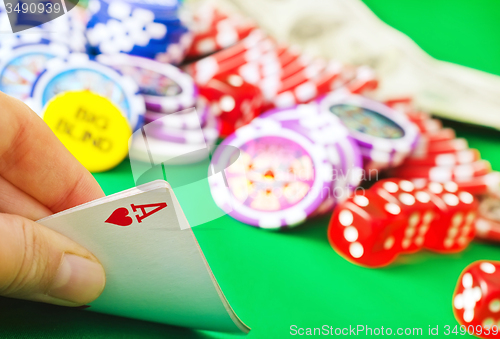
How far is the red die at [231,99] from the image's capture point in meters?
1.43

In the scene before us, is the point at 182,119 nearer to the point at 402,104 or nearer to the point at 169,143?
the point at 169,143

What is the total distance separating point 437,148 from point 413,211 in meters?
0.62

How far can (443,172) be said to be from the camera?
142cm

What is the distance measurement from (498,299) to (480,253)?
17.7 inches

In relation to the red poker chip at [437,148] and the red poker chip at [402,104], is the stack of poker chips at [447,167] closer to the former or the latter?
the red poker chip at [437,148]

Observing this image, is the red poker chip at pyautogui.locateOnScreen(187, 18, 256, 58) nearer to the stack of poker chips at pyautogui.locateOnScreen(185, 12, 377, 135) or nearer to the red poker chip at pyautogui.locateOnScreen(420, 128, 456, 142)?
the stack of poker chips at pyautogui.locateOnScreen(185, 12, 377, 135)

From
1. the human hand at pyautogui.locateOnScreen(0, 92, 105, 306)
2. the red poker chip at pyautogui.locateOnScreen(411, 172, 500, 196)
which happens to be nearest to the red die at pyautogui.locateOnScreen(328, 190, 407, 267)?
the red poker chip at pyautogui.locateOnScreen(411, 172, 500, 196)

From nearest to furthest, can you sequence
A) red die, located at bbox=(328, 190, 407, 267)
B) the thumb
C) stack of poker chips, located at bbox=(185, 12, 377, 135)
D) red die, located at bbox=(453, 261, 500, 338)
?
the thumb
red die, located at bbox=(453, 261, 500, 338)
red die, located at bbox=(328, 190, 407, 267)
stack of poker chips, located at bbox=(185, 12, 377, 135)

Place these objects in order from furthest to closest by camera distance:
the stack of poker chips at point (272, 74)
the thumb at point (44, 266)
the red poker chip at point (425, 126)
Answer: the red poker chip at point (425, 126), the stack of poker chips at point (272, 74), the thumb at point (44, 266)

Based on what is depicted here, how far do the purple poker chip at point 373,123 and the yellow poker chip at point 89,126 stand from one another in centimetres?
74

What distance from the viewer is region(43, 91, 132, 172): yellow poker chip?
43.5 inches

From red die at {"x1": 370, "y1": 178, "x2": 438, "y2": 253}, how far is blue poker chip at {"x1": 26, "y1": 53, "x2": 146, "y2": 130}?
2.68 ft

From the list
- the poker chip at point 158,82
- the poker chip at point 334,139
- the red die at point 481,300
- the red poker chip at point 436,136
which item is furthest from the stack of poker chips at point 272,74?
the red die at point 481,300

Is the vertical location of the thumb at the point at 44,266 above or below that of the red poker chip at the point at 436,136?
above
